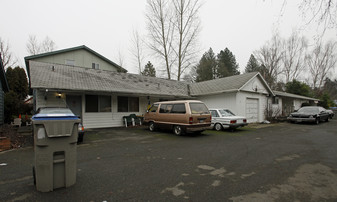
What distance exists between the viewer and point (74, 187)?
3314mm

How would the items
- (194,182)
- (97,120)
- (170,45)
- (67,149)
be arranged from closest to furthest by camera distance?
(67,149)
(194,182)
(97,120)
(170,45)

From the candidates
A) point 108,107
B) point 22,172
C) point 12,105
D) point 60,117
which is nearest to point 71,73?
point 108,107

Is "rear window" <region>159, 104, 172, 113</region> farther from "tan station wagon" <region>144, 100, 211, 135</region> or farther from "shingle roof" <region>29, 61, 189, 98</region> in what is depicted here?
"shingle roof" <region>29, 61, 189, 98</region>

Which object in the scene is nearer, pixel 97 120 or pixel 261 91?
pixel 97 120

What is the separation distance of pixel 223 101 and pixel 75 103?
39.4 ft

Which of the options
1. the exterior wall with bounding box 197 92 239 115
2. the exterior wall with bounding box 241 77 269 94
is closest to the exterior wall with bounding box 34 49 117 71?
the exterior wall with bounding box 197 92 239 115

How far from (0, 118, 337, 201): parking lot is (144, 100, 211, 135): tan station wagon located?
2.60 meters

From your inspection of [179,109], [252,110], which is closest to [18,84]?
[179,109]

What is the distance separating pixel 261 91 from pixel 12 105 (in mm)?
24090

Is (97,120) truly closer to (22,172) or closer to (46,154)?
(22,172)

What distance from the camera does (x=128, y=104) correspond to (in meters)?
14.0

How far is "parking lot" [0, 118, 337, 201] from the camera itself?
3.02 m

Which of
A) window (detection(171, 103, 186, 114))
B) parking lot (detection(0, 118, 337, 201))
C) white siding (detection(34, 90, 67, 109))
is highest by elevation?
white siding (detection(34, 90, 67, 109))

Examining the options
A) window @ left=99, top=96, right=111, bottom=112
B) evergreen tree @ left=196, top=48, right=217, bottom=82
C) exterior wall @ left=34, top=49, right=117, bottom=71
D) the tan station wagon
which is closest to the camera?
the tan station wagon
